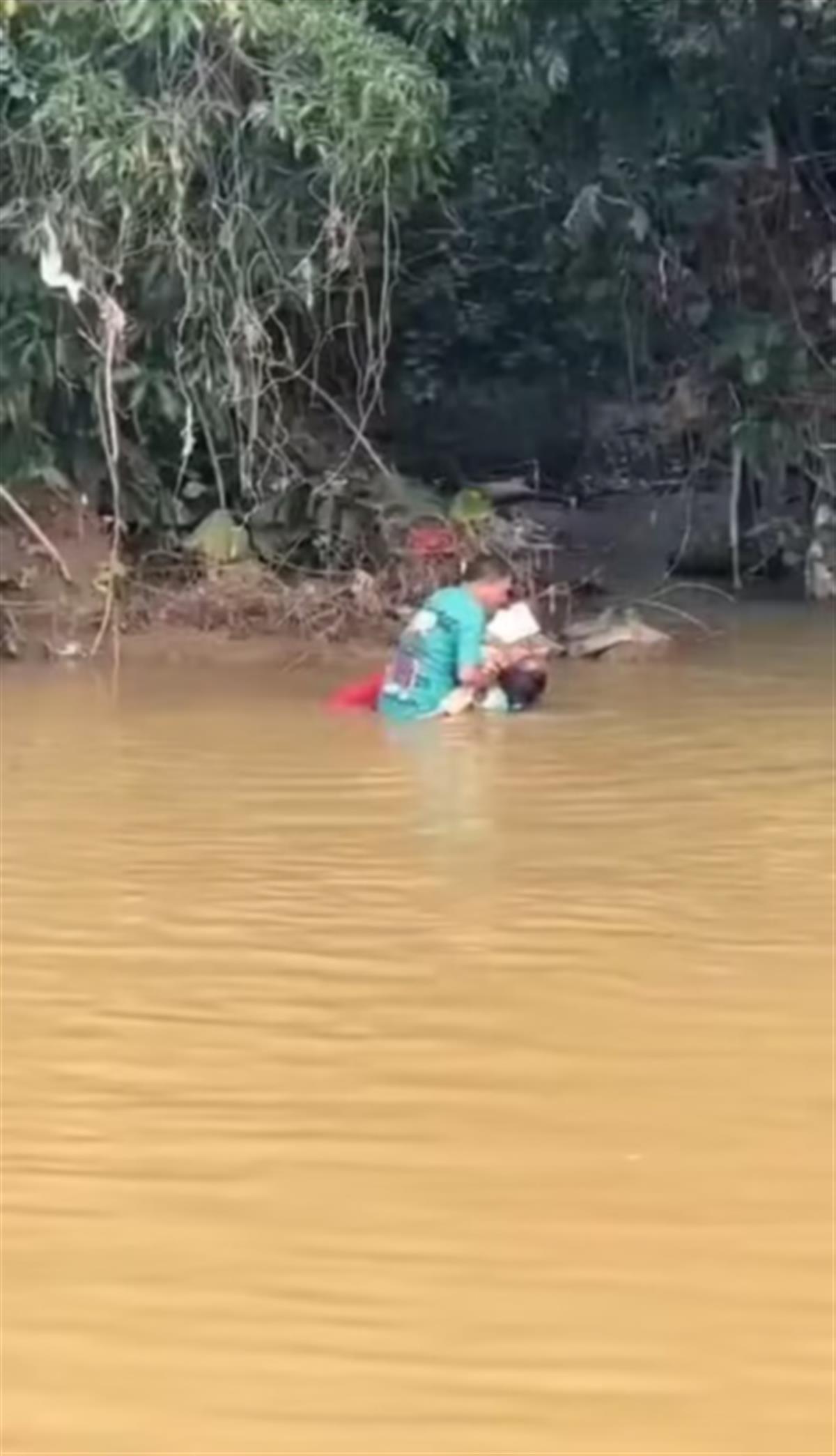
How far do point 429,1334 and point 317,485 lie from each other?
11583 millimetres

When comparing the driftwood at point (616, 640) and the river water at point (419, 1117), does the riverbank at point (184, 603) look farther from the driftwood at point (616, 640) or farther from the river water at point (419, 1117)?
the river water at point (419, 1117)

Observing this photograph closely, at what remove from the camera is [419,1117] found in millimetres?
4883

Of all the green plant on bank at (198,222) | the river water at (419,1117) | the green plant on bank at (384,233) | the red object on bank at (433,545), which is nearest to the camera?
the river water at (419,1117)

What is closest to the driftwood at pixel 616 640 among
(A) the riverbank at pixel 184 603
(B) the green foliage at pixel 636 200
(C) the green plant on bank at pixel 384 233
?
(A) the riverbank at pixel 184 603

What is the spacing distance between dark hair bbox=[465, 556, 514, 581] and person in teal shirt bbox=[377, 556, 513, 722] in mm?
2519

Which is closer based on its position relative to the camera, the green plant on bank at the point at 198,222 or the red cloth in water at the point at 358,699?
the red cloth in water at the point at 358,699

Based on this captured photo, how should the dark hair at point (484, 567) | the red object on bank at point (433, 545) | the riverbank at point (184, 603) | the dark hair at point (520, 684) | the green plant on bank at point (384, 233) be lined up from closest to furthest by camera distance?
the dark hair at point (520, 684)
the green plant on bank at point (384, 233)
the riverbank at point (184, 603)
the dark hair at point (484, 567)
the red object on bank at point (433, 545)

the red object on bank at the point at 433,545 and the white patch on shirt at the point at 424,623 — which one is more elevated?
the white patch on shirt at the point at 424,623

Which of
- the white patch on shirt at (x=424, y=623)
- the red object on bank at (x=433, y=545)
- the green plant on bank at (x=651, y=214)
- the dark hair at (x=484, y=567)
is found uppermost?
the green plant on bank at (x=651, y=214)

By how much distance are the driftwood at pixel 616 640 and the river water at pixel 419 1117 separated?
4.57 m

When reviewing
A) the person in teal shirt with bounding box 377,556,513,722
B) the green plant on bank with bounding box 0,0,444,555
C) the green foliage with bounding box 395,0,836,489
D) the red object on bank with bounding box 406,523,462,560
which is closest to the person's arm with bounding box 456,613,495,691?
the person in teal shirt with bounding box 377,556,513,722

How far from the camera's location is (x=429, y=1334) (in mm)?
3816

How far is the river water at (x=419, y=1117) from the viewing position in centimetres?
365

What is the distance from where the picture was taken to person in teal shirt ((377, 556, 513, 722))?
1149 centimetres
